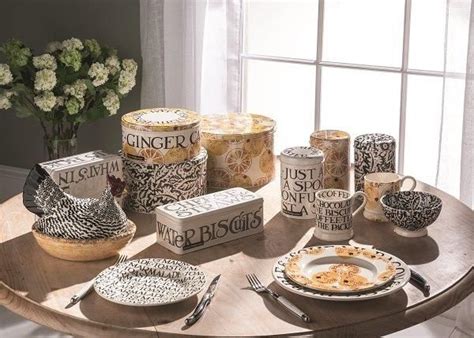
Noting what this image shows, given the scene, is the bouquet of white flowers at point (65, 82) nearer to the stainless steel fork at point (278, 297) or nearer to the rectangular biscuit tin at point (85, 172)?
the rectangular biscuit tin at point (85, 172)

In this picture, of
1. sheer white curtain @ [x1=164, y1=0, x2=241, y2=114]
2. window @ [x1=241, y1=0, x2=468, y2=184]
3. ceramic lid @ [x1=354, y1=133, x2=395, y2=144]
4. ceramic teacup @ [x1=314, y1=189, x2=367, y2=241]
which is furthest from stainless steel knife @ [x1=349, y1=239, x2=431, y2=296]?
sheer white curtain @ [x1=164, y1=0, x2=241, y2=114]

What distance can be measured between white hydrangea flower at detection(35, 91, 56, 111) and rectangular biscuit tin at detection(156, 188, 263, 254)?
1267 mm

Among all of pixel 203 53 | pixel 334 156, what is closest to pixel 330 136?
pixel 334 156

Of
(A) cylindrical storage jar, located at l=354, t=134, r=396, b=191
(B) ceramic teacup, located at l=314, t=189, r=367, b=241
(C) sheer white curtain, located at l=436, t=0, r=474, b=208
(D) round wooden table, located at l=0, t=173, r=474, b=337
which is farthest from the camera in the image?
(C) sheer white curtain, located at l=436, t=0, r=474, b=208

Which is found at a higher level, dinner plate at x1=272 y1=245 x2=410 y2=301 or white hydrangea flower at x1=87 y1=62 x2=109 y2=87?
white hydrangea flower at x1=87 y1=62 x2=109 y2=87

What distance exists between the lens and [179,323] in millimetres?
1620

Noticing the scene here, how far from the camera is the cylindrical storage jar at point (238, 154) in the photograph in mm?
2303

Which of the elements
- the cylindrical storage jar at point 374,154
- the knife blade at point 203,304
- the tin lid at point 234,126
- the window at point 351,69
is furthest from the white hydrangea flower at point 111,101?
the knife blade at point 203,304

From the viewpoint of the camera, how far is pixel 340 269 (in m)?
1.82

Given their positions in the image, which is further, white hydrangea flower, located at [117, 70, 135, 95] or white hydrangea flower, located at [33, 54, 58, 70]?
white hydrangea flower, located at [117, 70, 135, 95]

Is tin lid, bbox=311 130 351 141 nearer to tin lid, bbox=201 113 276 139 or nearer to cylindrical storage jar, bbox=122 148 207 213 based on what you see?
tin lid, bbox=201 113 276 139

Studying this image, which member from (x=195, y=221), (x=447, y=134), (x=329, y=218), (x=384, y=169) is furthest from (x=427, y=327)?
(x=195, y=221)

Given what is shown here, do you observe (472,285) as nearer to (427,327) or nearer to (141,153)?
(141,153)

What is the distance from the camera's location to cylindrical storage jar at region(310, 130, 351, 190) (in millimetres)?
2277
